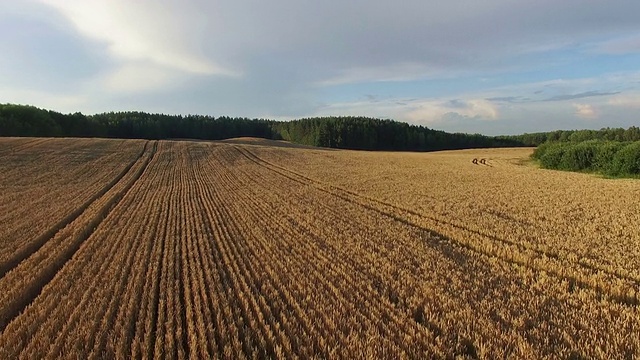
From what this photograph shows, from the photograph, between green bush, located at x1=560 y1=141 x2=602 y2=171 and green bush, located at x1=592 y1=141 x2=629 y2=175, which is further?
green bush, located at x1=560 y1=141 x2=602 y2=171

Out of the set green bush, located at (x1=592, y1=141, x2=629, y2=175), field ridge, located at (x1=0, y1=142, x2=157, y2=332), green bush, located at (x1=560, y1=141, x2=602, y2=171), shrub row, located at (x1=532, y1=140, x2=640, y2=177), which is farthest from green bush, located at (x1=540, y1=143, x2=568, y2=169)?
field ridge, located at (x1=0, y1=142, x2=157, y2=332)

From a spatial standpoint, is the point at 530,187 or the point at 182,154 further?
the point at 182,154

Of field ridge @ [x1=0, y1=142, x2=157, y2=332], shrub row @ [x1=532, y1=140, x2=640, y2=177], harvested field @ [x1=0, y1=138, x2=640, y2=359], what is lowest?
field ridge @ [x1=0, y1=142, x2=157, y2=332]

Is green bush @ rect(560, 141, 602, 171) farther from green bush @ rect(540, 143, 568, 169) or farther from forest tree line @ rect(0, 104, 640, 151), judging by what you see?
forest tree line @ rect(0, 104, 640, 151)

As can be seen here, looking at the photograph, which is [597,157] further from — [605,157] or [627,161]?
[627,161]

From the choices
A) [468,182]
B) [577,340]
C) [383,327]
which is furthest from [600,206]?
[383,327]

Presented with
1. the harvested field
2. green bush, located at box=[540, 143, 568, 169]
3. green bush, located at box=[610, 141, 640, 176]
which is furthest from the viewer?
green bush, located at box=[540, 143, 568, 169]

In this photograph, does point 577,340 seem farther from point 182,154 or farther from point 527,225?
point 182,154
